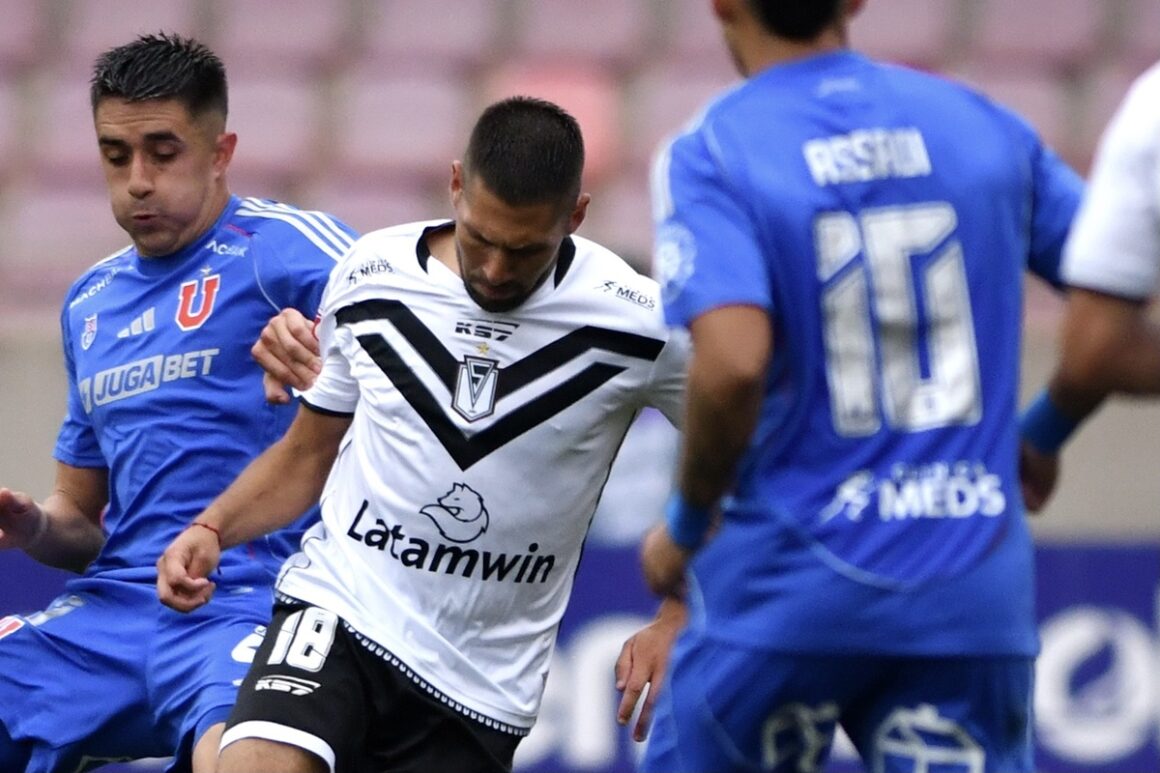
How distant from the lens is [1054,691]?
8.17 metres

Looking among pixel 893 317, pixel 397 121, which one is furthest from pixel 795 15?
pixel 397 121

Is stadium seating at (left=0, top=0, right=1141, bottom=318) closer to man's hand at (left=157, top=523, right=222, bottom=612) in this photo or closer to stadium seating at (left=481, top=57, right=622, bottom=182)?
stadium seating at (left=481, top=57, right=622, bottom=182)

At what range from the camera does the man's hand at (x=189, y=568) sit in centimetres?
421

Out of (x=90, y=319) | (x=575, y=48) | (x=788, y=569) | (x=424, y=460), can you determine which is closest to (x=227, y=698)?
(x=424, y=460)

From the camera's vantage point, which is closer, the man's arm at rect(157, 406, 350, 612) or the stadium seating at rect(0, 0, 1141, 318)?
the man's arm at rect(157, 406, 350, 612)

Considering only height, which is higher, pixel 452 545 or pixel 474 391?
pixel 474 391

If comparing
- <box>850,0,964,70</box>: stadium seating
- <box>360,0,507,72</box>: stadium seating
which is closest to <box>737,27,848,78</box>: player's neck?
<box>850,0,964,70</box>: stadium seating

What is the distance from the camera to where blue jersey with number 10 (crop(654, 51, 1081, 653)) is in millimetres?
3211

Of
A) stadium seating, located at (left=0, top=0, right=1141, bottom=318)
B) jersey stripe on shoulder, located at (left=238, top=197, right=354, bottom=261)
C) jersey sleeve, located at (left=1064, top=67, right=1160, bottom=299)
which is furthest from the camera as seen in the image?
stadium seating, located at (left=0, top=0, right=1141, bottom=318)

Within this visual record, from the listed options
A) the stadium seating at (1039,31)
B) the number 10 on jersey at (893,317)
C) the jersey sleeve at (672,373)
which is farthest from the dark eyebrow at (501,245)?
the stadium seating at (1039,31)

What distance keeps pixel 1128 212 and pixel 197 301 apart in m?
2.52

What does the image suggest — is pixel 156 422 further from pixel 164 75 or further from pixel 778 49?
pixel 778 49

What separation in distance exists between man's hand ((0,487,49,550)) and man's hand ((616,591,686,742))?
1.52 meters

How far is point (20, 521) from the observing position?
4.86m
